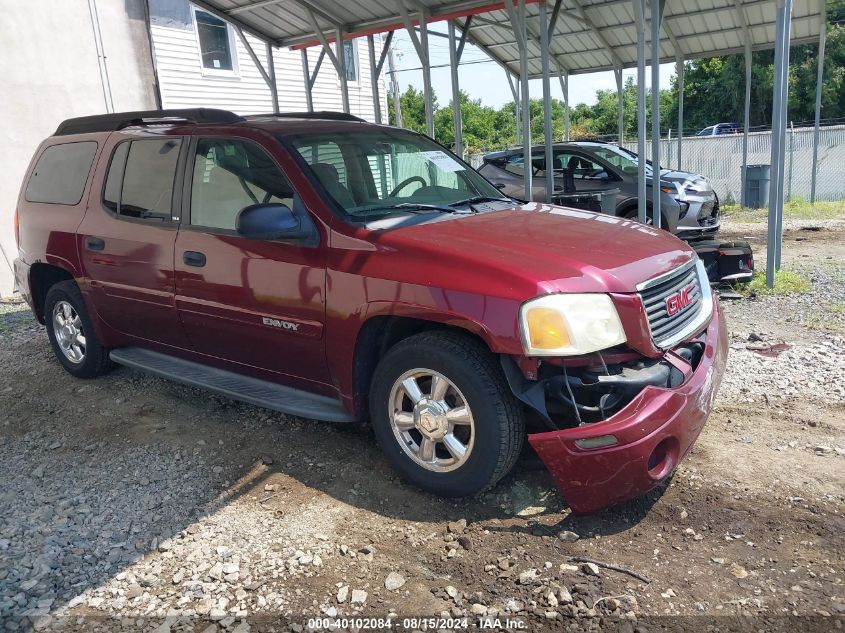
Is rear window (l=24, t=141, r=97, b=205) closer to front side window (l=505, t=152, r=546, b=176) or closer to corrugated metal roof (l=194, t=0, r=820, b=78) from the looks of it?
corrugated metal roof (l=194, t=0, r=820, b=78)

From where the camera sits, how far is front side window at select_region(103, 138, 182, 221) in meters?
4.50

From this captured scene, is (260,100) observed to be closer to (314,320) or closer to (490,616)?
(314,320)

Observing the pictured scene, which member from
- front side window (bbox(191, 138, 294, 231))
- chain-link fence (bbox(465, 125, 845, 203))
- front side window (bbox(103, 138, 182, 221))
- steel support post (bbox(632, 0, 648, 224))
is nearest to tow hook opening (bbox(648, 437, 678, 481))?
front side window (bbox(191, 138, 294, 231))

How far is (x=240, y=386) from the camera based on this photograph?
4.21 meters

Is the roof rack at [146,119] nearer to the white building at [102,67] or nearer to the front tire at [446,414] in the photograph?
the front tire at [446,414]

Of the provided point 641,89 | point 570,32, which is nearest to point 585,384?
point 641,89

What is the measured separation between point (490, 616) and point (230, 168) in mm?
2956

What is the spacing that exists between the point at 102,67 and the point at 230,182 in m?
9.80

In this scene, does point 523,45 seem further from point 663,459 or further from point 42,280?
point 663,459

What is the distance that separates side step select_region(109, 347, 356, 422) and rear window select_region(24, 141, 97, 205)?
1318 mm

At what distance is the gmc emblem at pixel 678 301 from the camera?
3.37 meters

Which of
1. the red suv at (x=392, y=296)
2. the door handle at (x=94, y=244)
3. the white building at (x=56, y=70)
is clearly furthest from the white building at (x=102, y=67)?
the red suv at (x=392, y=296)

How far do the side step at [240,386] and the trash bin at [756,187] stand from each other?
15654 millimetres

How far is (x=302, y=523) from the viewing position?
3395mm
